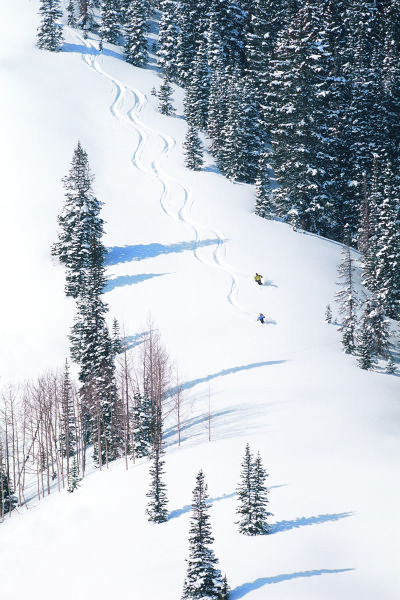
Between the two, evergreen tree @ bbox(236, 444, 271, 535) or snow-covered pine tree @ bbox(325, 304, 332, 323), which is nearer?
evergreen tree @ bbox(236, 444, 271, 535)

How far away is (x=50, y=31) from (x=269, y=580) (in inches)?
3946

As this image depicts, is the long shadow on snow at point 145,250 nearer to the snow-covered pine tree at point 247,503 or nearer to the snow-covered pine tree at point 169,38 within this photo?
the snow-covered pine tree at point 247,503

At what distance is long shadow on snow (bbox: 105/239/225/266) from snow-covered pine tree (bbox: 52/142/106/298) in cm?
253

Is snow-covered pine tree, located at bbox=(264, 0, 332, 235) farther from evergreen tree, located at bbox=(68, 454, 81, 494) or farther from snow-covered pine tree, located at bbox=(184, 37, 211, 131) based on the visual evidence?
evergreen tree, located at bbox=(68, 454, 81, 494)

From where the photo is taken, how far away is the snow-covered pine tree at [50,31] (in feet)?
298

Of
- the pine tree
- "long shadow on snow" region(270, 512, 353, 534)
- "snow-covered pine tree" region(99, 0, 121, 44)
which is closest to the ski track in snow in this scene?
"snow-covered pine tree" region(99, 0, 121, 44)

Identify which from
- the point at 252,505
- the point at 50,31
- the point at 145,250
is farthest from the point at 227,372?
the point at 50,31

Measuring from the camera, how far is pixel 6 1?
114m

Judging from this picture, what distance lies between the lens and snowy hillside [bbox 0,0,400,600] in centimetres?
1762

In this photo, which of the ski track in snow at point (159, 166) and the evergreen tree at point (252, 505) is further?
the ski track in snow at point (159, 166)

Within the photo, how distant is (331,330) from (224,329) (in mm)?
8317

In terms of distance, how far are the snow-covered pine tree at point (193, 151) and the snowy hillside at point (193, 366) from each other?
130 cm

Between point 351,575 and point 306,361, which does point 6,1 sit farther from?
point 351,575

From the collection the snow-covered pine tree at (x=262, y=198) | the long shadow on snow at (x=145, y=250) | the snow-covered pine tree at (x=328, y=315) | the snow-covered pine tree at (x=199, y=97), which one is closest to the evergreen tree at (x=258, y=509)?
the snow-covered pine tree at (x=328, y=315)
